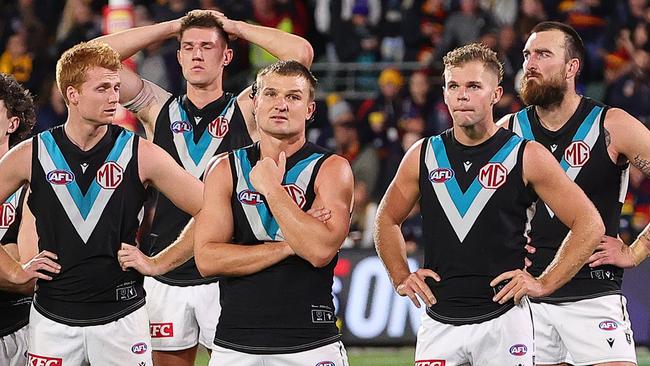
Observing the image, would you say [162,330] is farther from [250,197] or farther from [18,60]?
[18,60]

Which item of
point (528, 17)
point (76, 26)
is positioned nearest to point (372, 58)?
point (528, 17)

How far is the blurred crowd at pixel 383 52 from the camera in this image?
16781mm

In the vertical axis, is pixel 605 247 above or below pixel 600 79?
below

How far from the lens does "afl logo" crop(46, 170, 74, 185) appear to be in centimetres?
725

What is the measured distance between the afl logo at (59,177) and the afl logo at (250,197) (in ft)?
3.21

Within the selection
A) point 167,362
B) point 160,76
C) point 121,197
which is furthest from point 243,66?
point 121,197

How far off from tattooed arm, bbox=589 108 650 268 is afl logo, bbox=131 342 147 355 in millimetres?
2796

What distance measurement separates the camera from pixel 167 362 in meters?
8.96

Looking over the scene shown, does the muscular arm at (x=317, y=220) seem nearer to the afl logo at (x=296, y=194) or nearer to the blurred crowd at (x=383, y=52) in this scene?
the afl logo at (x=296, y=194)

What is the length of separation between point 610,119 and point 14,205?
12.2ft

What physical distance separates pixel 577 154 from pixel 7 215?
353cm

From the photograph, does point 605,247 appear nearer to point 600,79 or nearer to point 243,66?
point 600,79

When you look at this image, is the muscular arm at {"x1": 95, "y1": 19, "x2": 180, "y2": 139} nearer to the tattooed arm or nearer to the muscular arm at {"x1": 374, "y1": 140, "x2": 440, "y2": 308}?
the muscular arm at {"x1": 374, "y1": 140, "x2": 440, "y2": 308}

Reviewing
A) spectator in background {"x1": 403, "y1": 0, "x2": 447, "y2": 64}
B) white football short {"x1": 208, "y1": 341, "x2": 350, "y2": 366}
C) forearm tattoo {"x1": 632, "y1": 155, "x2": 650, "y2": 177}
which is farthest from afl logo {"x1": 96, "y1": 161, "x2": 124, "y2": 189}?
spectator in background {"x1": 403, "y1": 0, "x2": 447, "y2": 64}
